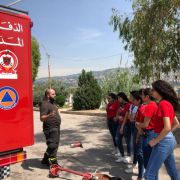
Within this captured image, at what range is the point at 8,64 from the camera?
4.92 m

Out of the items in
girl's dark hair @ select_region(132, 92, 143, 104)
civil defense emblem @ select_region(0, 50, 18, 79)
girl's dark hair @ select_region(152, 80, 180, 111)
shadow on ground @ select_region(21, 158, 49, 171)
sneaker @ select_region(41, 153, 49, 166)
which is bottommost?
shadow on ground @ select_region(21, 158, 49, 171)

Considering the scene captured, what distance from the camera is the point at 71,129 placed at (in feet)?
47.2

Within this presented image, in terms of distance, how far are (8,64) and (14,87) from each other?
13.6 inches

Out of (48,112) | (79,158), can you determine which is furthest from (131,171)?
(48,112)

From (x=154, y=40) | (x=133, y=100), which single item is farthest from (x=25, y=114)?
(x=154, y=40)

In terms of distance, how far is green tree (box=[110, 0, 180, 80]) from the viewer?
1138 centimetres

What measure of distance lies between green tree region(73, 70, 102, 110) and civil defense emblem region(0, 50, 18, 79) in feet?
58.8

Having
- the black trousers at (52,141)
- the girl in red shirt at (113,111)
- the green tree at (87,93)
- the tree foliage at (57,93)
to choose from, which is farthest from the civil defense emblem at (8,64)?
the tree foliage at (57,93)

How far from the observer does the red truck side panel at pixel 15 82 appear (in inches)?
191

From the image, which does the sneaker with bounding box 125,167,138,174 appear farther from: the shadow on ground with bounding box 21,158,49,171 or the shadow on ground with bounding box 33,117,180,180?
the shadow on ground with bounding box 21,158,49,171

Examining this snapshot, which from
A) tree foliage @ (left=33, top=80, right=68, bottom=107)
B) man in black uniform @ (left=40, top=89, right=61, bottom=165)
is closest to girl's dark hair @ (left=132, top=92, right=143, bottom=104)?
man in black uniform @ (left=40, top=89, right=61, bottom=165)

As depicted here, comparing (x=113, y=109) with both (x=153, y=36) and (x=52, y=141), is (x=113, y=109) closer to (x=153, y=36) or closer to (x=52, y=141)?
(x=52, y=141)

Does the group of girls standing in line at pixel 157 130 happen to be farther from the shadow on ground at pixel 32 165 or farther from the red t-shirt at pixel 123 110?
the shadow on ground at pixel 32 165

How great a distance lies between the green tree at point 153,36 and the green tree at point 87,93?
1023cm
